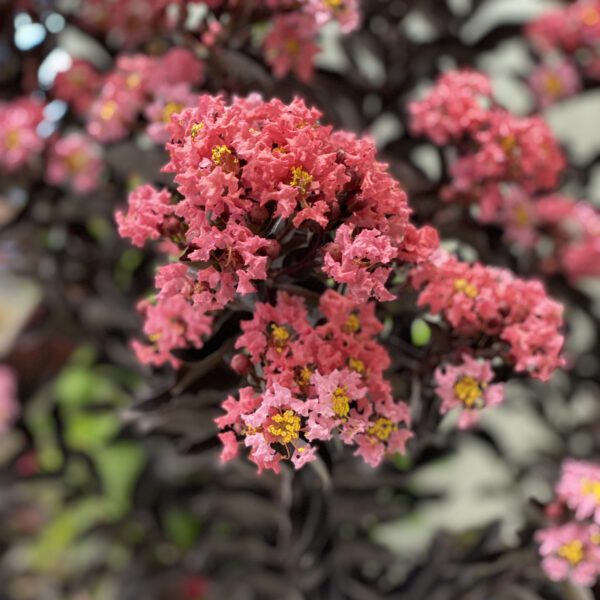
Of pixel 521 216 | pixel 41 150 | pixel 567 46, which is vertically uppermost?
pixel 567 46

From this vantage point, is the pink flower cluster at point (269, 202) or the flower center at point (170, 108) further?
the flower center at point (170, 108)

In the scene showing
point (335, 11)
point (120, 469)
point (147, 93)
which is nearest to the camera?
point (335, 11)

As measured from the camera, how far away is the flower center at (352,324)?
1.88 feet

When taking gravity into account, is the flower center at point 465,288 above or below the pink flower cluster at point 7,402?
above

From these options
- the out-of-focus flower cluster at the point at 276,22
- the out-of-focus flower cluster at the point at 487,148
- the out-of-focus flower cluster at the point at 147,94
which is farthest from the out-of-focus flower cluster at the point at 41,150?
the out-of-focus flower cluster at the point at 487,148

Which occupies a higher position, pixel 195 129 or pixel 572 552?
pixel 195 129

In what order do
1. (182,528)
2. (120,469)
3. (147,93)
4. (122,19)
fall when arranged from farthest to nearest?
1. (120,469)
2. (182,528)
3. (122,19)
4. (147,93)

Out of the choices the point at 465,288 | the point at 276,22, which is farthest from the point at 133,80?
the point at 465,288

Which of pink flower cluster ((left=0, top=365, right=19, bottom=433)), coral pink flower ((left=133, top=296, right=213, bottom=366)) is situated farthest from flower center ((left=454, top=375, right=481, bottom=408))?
pink flower cluster ((left=0, top=365, right=19, bottom=433))

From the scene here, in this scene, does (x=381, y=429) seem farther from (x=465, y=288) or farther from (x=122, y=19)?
(x=122, y=19)

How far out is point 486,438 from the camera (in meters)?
1.04

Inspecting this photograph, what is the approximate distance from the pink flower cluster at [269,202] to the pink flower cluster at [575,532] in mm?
320

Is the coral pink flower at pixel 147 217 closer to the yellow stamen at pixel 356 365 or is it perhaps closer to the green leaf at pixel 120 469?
the yellow stamen at pixel 356 365

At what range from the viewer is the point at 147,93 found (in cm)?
83
